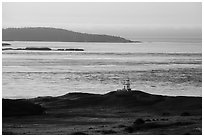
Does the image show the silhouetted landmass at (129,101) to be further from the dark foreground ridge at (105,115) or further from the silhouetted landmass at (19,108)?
the silhouetted landmass at (19,108)

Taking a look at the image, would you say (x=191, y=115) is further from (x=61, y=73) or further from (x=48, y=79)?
(x=61, y=73)

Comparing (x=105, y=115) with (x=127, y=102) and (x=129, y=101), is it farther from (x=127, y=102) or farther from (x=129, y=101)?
(x=129, y=101)

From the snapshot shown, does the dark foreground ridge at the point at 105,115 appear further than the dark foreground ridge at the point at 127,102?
No

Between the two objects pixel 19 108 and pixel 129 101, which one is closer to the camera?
pixel 19 108

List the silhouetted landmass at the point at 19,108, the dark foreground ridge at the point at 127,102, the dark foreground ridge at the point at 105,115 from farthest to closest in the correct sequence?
the dark foreground ridge at the point at 127,102 → the silhouetted landmass at the point at 19,108 → the dark foreground ridge at the point at 105,115

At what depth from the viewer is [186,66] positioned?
123ft

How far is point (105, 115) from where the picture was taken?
1675 cm

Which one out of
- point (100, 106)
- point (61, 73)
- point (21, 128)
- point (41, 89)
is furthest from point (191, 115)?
point (61, 73)

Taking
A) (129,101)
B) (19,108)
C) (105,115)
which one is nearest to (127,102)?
(129,101)

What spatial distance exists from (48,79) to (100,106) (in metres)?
11.6

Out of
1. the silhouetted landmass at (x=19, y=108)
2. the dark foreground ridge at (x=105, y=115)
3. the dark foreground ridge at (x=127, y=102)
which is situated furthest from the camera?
the dark foreground ridge at (x=127, y=102)

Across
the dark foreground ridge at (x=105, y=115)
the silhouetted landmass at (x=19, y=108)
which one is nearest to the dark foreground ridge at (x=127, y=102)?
the dark foreground ridge at (x=105, y=115)

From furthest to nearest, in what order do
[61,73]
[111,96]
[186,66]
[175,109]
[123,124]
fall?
[186,66] < [61,73] < [111,96] < [175,109] < [123,124]

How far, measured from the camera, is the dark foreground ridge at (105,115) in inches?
520
